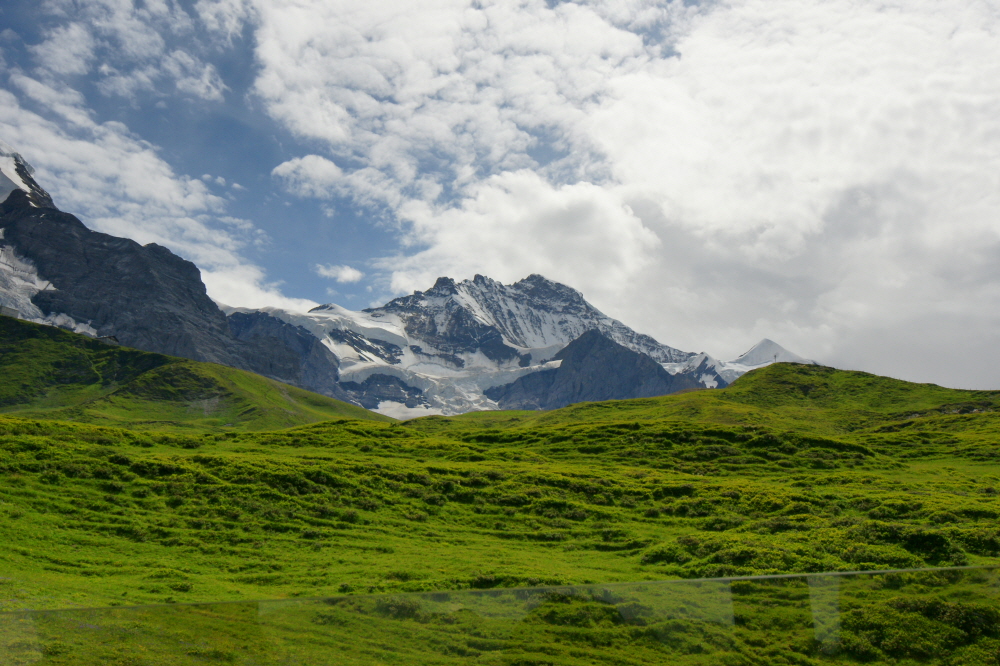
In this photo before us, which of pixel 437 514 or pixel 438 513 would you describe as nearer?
pixel 437 514

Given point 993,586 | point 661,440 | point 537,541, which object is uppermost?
point 661,440

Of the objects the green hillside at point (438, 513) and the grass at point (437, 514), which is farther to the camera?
the green hillside at point (438, 513)

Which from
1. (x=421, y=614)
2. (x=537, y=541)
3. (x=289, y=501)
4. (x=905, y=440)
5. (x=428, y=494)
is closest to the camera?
(x=421, y=614)

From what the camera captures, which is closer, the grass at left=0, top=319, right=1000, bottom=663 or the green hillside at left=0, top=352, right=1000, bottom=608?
the grass at left=0, top=319, right=1000, bottom=663

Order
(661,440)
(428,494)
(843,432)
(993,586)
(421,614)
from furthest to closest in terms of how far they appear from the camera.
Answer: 1. (843,432)
2. (661,440)
3. (428,494)
4. (993,586)
5. (421,614)

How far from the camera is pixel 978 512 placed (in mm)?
43906

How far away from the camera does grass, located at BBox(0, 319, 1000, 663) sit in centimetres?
3155

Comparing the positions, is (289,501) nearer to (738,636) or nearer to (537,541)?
(537,541)

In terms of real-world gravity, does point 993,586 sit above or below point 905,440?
below

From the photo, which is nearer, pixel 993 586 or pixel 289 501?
pixel 993 586

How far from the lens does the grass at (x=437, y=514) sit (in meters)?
31.5

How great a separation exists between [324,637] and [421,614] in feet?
7.15

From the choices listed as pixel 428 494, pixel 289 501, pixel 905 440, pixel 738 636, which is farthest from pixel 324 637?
pixel 905 440

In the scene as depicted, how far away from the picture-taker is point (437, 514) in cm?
4675
